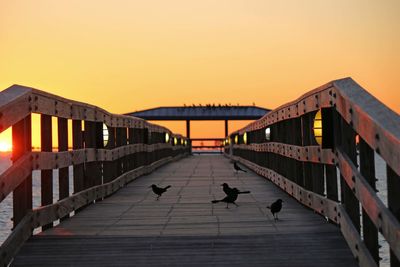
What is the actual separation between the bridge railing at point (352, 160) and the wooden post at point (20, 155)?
2.93 meters

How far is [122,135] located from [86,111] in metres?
4.86

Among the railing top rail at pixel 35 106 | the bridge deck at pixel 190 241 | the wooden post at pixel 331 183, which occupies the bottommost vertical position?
the bridge deck at pixel 190 241

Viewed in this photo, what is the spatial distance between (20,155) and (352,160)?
3098 mm

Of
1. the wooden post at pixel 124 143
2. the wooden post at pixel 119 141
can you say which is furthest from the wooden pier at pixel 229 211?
the wooden post at pixel 124 143

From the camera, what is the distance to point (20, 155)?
5.83 meters

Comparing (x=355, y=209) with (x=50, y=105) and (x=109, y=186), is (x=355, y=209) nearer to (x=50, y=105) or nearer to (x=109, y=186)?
(x=50, y=105)

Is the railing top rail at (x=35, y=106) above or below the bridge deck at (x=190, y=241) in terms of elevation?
above

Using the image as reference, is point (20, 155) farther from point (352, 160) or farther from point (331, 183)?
point (331, 183)

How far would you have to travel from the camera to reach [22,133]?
5816 millimetres

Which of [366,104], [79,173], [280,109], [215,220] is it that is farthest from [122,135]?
[366,104]

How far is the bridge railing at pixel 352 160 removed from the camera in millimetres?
3811

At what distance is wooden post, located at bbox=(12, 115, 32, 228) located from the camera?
5.77m

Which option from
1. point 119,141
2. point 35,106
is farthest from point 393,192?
point 119,141

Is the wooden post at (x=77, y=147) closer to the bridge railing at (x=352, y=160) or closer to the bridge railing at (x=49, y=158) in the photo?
the bridge railing at (x=49, y=158)
